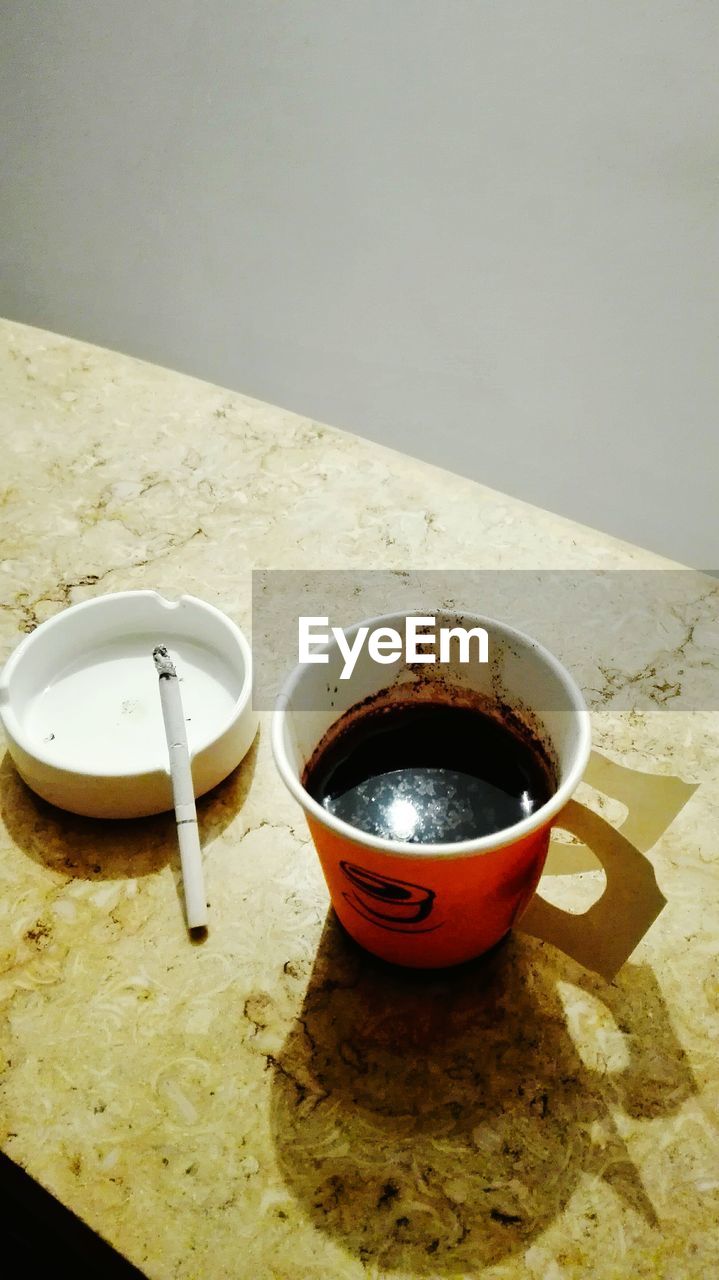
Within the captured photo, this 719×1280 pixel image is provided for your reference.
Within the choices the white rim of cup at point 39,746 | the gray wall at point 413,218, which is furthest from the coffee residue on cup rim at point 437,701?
the gray wall at point 413,218

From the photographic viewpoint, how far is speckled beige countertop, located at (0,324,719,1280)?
50cm

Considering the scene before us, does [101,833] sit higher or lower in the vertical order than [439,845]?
lower

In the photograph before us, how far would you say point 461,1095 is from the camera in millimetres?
543

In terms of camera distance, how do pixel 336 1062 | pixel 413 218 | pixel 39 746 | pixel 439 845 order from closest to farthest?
pixel 439 845, pixel 336 1062, pixel 39 746, pixel 413 218

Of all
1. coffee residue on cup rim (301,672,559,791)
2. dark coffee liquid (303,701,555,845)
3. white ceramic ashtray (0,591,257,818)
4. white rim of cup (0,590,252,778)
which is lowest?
white ceramic ashtray (0,591,257,818)

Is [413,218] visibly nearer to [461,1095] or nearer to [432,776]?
[432,776]

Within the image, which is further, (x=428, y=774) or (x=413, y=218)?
(x=413, y=218)

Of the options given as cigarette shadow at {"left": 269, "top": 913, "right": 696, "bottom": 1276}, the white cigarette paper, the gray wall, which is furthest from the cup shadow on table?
the gray wall

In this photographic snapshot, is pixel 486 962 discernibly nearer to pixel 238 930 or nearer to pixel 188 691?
pixel 238 930

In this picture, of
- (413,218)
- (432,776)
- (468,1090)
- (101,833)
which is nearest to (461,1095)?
(468,1090)

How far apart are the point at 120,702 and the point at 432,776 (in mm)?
323

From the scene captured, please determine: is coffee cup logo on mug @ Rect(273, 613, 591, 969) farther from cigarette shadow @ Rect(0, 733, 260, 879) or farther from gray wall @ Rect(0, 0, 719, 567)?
gray wall @ Rect(0, 0, 719, 567)

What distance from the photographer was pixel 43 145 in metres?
1.83

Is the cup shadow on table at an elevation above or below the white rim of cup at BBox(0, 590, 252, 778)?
below
